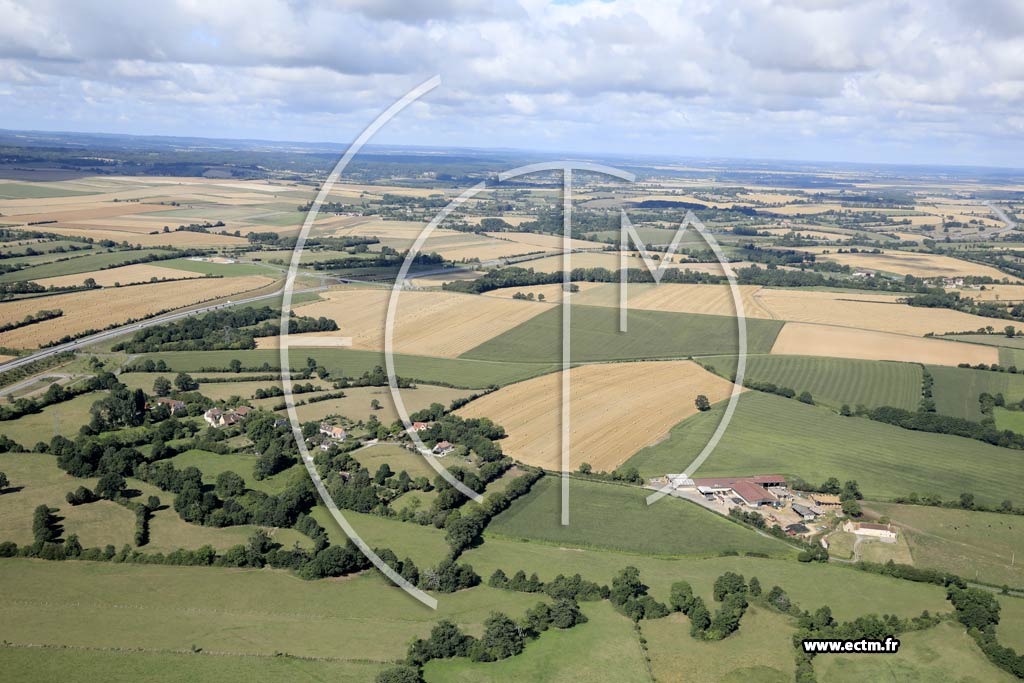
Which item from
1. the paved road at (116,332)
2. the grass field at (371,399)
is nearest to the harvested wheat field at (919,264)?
the paved road at (116,332)

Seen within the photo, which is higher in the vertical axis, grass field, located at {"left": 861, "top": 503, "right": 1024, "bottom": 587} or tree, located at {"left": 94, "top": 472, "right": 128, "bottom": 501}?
tree, located at {"left": 94, "top": 472, "right": 128, "bottom": 501}

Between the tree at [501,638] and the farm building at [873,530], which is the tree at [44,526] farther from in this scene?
the farm building at [873,530]

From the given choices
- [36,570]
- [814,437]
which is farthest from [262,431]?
[814,437]

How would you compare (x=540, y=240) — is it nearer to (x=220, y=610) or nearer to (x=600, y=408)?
(x=600, y=408)

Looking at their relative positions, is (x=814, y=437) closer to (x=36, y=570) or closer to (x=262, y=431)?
(x=262, y=431)

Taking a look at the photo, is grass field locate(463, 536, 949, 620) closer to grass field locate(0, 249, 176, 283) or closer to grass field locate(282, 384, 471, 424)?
grass field locate(282, 384, 471, 424)

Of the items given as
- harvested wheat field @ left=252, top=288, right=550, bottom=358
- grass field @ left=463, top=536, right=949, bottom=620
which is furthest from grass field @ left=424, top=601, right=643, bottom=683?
harvested wheat field @ left=252, top=288, right=550, bottom=358
